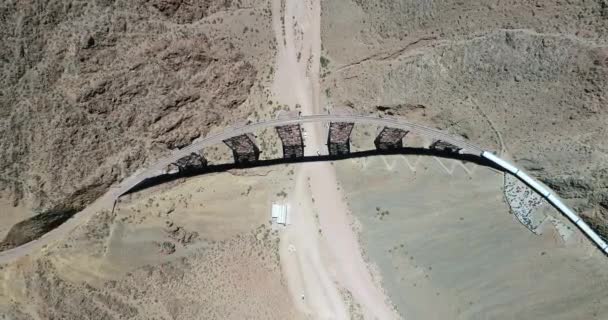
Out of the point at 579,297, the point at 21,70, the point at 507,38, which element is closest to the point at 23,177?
the point at 21,70

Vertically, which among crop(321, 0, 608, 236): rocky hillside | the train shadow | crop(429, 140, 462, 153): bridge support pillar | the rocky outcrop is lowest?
the rocky outcrop

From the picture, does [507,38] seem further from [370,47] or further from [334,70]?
[334,70]

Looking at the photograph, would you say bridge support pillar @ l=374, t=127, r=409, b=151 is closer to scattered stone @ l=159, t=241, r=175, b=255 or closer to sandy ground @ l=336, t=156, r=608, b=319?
sandy ground @ l=336, t=156, r=608, b=319

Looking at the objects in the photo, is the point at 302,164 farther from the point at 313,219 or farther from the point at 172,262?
the point at 172,262

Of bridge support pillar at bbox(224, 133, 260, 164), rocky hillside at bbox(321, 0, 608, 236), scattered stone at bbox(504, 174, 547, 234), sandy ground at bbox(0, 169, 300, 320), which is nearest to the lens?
rocky hillside at bbox(321, 0, 608, 236)

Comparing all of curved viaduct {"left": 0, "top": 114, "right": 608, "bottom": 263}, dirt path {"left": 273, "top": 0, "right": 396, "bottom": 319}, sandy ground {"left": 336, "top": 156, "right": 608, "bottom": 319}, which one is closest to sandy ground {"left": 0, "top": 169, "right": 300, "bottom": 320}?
curved viaduct {"left": 0, "top": 114, "right": 608, "bottom": 263}

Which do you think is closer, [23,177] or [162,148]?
[23,177]
